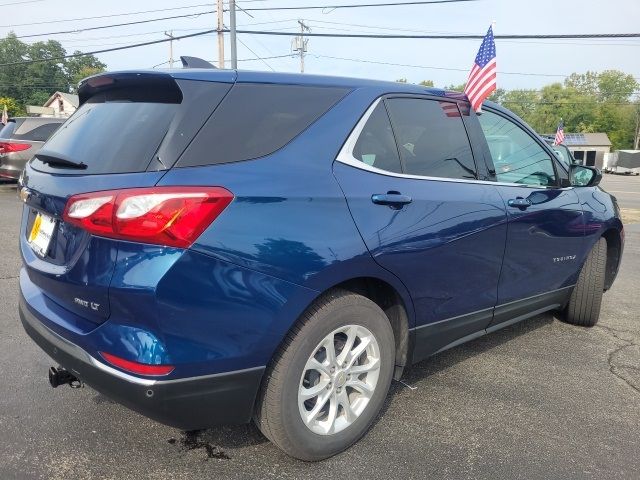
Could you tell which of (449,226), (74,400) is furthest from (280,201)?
(74,400)

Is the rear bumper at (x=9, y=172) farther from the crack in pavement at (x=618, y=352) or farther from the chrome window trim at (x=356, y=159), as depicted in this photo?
the crack in pavement at (x=618, y=352)

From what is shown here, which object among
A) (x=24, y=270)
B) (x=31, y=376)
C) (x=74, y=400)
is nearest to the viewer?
(x=24, y=270)

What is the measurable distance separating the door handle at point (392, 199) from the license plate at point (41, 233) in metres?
1.43

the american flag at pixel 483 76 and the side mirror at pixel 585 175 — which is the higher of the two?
the american flag at pixel 483 76

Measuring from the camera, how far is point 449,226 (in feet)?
9.32

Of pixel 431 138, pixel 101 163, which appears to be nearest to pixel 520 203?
pixel 431 138

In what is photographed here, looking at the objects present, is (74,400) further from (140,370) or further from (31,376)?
(140,370)

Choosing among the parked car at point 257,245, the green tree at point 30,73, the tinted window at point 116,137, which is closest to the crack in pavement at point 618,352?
the parked car at point 257,245

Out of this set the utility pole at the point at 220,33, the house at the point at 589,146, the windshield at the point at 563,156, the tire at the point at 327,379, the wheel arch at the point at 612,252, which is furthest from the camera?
the house at the point at 589,146

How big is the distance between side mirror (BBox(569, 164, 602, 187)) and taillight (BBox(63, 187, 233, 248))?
3.15m

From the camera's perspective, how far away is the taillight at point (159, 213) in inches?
77.0

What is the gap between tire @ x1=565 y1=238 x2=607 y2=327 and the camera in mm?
4332

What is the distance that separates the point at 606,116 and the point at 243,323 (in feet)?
322

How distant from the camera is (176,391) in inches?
79.2
